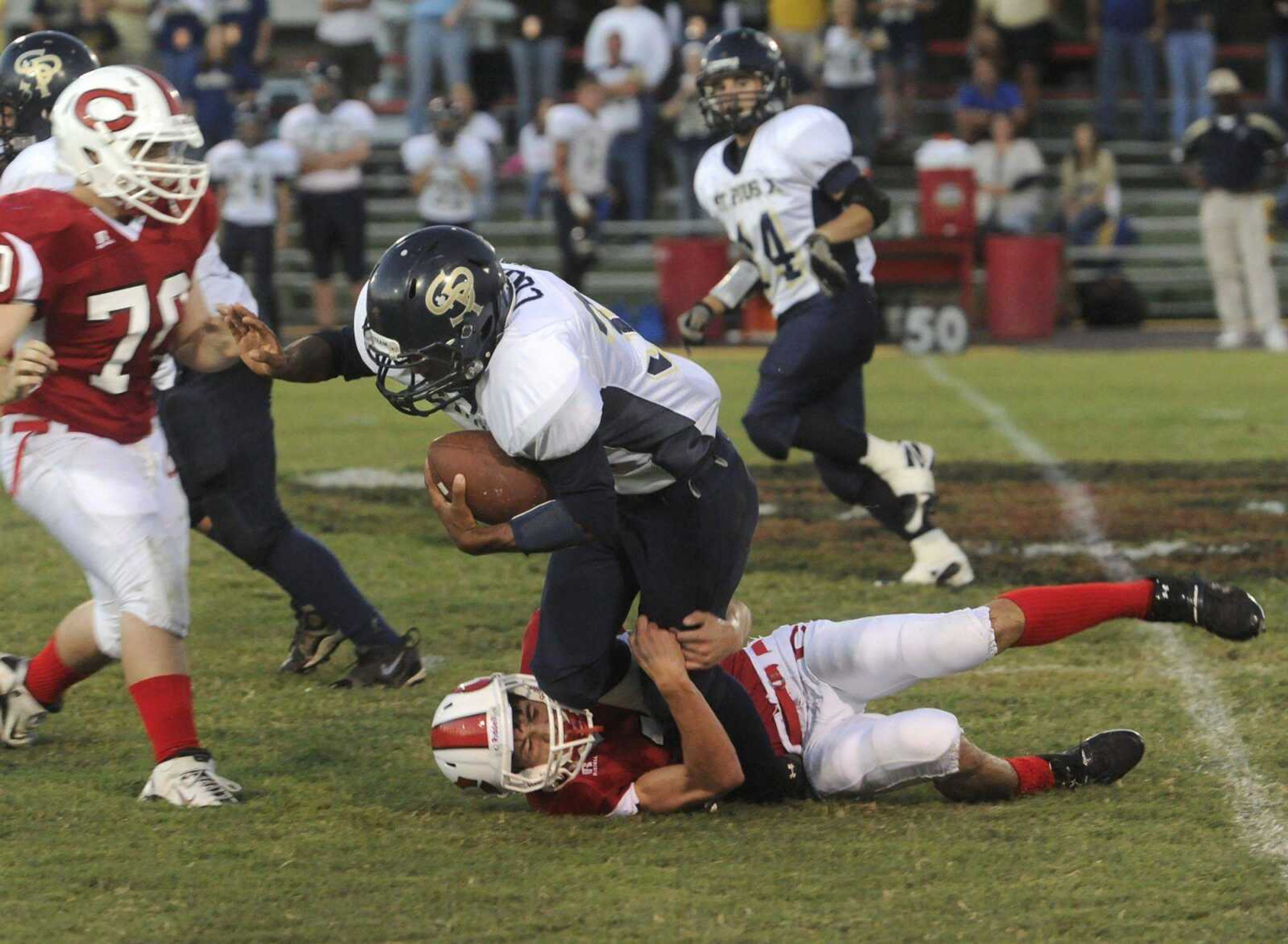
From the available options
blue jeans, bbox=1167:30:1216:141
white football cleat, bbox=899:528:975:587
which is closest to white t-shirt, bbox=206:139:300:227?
blue jeans, bbox=1167:30:1216:141

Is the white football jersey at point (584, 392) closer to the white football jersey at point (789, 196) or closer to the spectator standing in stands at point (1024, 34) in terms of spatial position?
the white football jersey at point (789, 196)

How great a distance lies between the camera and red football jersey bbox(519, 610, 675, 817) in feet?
12.0

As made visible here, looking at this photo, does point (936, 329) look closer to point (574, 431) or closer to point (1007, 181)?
point (1007, 181)

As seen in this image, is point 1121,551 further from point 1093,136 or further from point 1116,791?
point 1093,136

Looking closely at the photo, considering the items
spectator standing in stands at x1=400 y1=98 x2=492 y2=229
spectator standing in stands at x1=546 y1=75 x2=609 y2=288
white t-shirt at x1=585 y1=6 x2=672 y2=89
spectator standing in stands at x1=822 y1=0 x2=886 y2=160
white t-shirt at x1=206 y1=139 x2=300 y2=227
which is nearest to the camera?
white t-shirt at x1=206 y1=139 x2=300 y2=227

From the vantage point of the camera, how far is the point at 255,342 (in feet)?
12.6

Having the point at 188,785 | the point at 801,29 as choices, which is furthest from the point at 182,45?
the point at 188,785

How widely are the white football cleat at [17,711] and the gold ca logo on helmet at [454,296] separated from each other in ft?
5.10

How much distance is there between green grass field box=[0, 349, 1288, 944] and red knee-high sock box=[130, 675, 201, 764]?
142 millimetres

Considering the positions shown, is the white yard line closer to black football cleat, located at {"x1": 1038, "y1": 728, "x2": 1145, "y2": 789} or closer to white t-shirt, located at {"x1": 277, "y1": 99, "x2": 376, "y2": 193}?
black football cleat, located at {"x1": 1038, "y1": 728, "x2": 1145, "y2": 789}

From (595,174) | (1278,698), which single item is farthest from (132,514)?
(595,174)

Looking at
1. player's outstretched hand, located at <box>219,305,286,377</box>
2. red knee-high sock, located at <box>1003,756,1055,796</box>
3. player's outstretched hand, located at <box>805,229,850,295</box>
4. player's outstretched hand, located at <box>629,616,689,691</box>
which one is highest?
player's outstretched hand, located at <box>219,305,286,377</box>

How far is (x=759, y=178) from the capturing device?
609 cm

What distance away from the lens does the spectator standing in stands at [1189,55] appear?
48.8 ft
